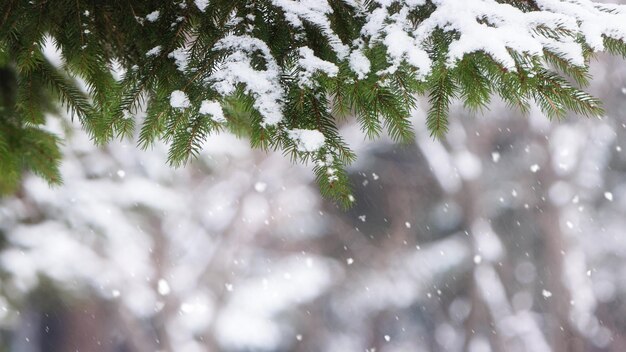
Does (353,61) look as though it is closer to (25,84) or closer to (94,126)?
(94,126)

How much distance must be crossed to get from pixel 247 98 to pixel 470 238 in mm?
10064

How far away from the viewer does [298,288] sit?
10828 mm

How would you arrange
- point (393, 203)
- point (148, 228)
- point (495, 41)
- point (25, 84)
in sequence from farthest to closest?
point (393, 203) → point (148, 228) → point (25, 84) → point (495, 41)

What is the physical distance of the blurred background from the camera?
930 cm

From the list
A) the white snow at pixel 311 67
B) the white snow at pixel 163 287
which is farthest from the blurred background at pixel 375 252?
the white snow at pixel 311 67

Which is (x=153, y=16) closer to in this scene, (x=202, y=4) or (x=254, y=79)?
(x=202, y=4)

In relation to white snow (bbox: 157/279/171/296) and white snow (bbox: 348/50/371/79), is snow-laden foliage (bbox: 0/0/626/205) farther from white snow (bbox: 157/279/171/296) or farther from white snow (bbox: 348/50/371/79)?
white snow (bbox: 157/279/171/296)

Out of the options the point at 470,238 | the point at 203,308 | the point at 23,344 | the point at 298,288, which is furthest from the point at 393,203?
the point at 23,344

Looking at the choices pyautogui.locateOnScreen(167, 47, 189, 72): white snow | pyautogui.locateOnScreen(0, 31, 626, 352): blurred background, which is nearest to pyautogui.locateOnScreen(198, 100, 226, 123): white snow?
pyautogui.locateOnScreen(167, 47, 189, 72): white snow

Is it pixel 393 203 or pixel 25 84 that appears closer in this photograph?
pixel 25 84

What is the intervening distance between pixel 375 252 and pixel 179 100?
9.94 m

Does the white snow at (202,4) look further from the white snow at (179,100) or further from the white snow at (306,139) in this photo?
the white snow at (306,139)

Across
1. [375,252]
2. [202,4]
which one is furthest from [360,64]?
[375,252]

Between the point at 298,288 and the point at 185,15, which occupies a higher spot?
the point at 185,15
